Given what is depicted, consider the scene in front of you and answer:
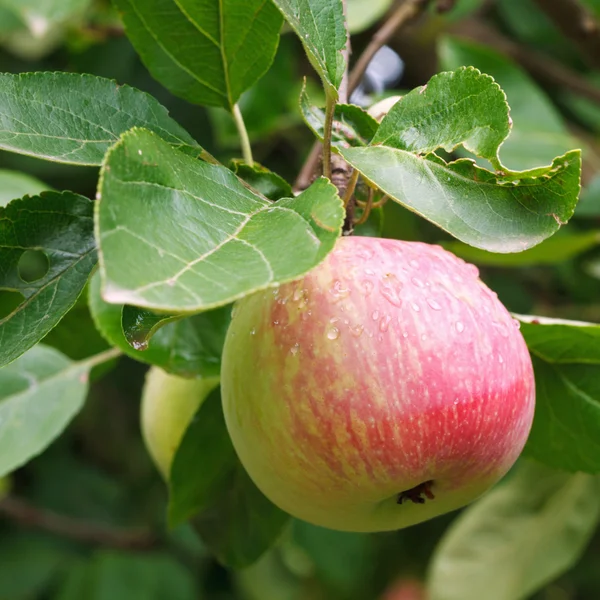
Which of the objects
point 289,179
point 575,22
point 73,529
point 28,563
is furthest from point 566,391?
point 28,563

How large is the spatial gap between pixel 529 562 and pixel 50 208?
0.96 m

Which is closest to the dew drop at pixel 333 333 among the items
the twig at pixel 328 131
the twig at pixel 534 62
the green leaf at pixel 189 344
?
the twig at pixel 328 131

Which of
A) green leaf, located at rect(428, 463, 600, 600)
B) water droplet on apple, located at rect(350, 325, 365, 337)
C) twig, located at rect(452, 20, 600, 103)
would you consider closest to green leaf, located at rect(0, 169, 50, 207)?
water droplet on apple, located at rect(350, 325, 365, 337)

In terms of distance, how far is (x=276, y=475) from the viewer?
542mm

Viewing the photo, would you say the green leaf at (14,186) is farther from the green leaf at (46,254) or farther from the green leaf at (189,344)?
the green leaf at (46,254)

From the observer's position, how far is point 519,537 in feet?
4.08

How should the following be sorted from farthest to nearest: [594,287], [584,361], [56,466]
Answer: [56,466]
[594,287]
[584,361]

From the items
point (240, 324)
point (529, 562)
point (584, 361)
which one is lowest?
point (529, 562)

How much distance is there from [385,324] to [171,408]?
0.39 metres

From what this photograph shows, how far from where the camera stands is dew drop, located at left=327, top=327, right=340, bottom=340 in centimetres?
50

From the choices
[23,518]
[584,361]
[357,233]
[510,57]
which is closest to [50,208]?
[357,233]

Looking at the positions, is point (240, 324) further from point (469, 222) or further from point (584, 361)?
point (584, 361)

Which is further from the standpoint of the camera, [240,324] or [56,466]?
[56,466]

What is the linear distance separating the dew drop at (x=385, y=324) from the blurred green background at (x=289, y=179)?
587 millimetres
